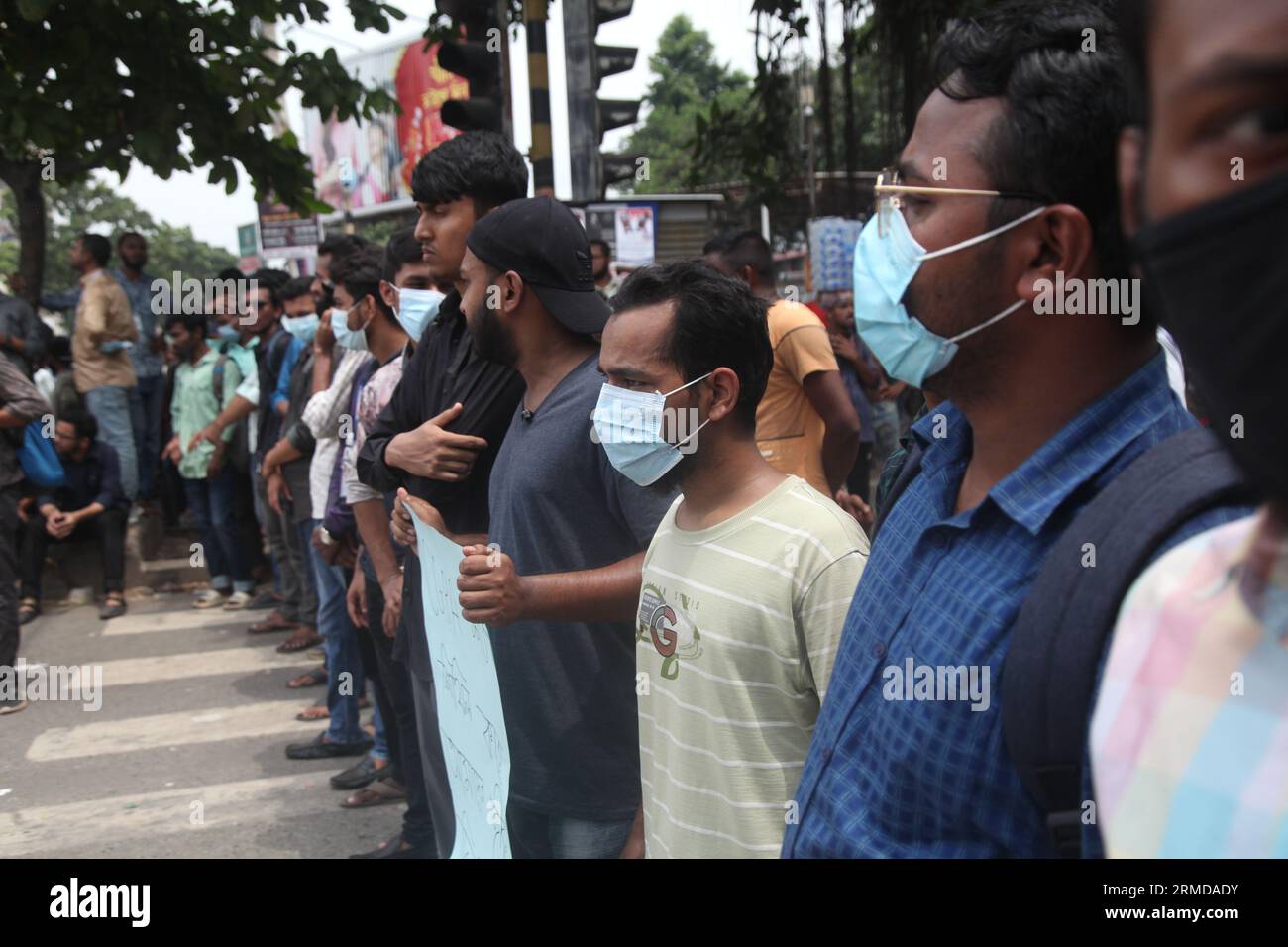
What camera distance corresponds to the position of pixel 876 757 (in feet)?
4.77

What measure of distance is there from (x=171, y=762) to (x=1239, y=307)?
20.6ft

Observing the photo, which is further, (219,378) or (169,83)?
(219,378)

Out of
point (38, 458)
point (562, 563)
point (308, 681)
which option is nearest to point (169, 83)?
point (38, 458)

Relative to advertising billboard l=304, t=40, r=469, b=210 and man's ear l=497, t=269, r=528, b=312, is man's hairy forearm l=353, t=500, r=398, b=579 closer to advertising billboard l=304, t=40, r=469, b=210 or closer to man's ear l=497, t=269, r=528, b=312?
man's ear l=497, t=269, r=528, b=312

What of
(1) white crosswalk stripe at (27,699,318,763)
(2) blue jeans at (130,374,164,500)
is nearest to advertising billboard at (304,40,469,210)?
(2) blue jeans at (130,374,164,500)

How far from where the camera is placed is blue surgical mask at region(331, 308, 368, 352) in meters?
5.31

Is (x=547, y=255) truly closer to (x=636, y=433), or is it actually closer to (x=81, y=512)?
(x=636, y=433)

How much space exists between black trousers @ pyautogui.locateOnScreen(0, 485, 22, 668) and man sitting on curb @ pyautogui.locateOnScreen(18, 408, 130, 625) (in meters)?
2.06

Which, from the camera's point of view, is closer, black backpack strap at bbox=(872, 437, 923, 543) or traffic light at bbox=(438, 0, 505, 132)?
black backpack strap at bbox=(872, 437, 923, 543)

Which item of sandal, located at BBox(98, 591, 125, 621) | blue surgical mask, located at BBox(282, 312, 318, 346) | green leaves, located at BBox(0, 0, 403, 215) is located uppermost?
green leaves, located at BBox(0, 0, 403, 215)

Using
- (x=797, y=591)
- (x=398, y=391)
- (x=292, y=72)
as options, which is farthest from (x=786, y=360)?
(x=292, y=72)

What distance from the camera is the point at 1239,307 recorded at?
26.0 inches

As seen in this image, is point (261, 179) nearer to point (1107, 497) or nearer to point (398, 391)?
point (398, 391)

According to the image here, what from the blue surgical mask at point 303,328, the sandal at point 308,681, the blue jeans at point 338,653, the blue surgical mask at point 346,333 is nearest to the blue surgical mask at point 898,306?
the blue surgical mask at point 346,333
